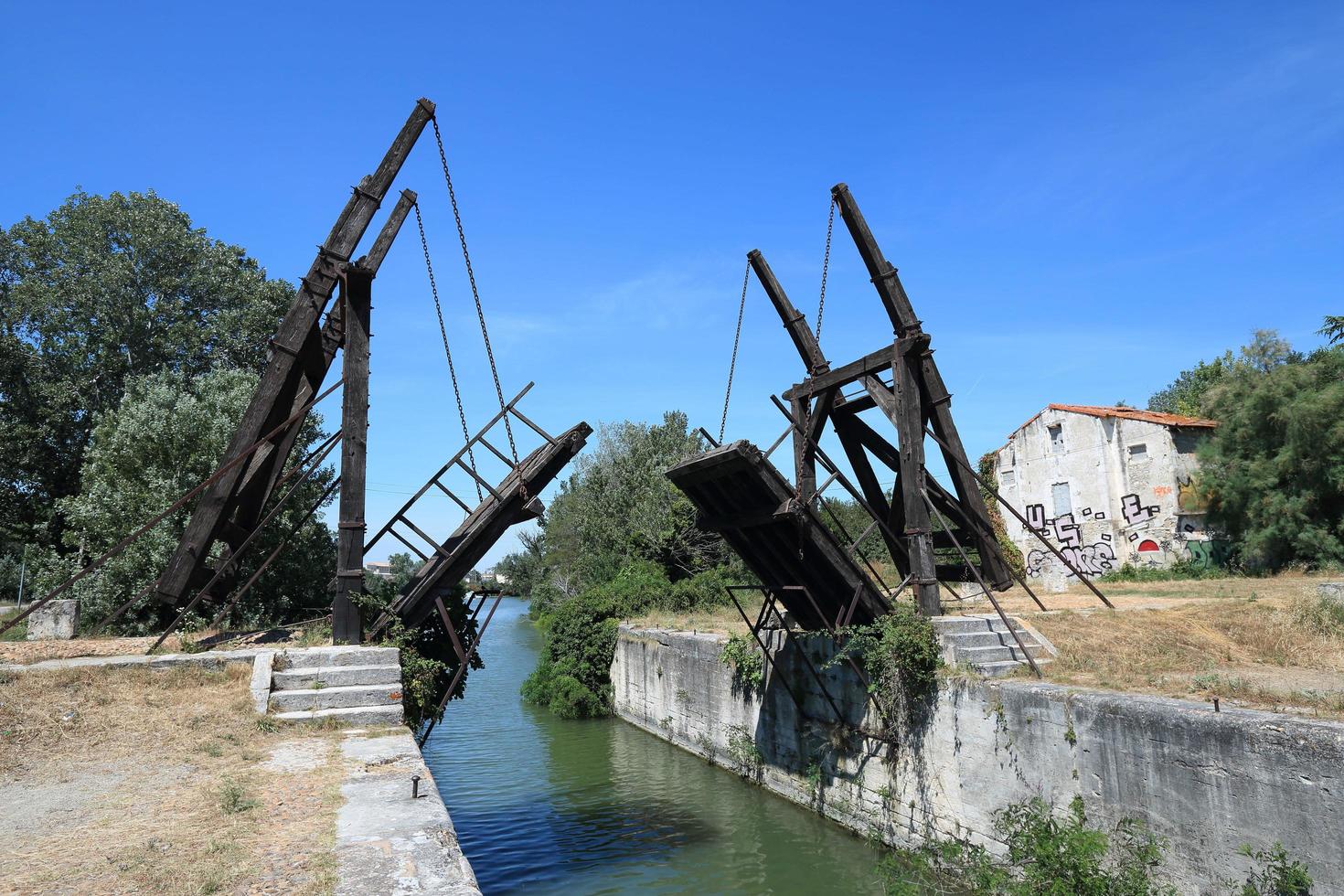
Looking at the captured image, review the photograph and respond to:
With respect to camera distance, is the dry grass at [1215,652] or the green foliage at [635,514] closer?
the dry grass at [1215,652]

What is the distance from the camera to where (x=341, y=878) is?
4.39 meters

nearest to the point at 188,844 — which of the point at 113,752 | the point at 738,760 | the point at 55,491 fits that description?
the point at 113,752

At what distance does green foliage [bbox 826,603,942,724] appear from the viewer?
12.0 meters

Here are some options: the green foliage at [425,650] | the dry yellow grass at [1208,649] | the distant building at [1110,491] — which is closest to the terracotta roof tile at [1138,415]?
the distant building at [1110,491]

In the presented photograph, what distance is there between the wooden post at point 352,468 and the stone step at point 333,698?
4.72ft

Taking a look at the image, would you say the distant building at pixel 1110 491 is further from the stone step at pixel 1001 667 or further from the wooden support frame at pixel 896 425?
the stone step at pixel 1001 667

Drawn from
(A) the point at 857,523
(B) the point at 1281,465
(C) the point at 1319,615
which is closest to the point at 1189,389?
(A) the point at 857,523

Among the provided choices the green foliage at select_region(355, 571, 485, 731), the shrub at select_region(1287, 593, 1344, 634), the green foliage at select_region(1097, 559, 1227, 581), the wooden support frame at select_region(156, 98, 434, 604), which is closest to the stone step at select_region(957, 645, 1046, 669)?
the shrub at select_region(1287, 593, 1344, 634)

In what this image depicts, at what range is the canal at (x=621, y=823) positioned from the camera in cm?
1201

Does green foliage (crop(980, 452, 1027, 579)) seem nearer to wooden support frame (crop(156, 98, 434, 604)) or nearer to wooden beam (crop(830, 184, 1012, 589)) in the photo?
wooden beam (crop(830, 184, 1012, 589))

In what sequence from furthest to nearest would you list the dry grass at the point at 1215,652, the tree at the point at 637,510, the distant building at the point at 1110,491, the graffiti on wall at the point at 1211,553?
1. the tree at the point at 637,510
2. the distant building at the point at 1110,491
3. the graffiti on wall at the point at 1211,553
4. the dry grass at the point at 1215,652

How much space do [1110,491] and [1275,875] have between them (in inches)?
861

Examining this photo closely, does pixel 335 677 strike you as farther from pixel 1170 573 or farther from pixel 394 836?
pixel 1170 573

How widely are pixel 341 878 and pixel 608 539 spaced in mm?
37519
